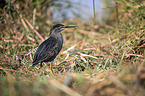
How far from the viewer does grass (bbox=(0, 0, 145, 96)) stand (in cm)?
130

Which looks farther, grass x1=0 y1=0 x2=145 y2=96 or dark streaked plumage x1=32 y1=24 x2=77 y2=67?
dark streaked plumage x1=32 y1=24 x2=77 y2=67

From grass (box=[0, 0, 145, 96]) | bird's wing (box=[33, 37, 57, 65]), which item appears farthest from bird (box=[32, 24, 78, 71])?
grass (box=[0, 0, 145, 96])

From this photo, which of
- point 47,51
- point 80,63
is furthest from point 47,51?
point 80,63

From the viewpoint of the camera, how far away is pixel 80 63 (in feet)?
9.01

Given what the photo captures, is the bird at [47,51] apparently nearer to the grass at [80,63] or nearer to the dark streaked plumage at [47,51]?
the dark streaked plumage at [47,51]

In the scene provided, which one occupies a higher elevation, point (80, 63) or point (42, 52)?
point (42, 52)

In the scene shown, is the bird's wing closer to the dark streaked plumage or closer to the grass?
the dark streaked plumage

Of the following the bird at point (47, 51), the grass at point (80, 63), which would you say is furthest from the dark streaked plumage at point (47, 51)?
the grass at point (80, 63)

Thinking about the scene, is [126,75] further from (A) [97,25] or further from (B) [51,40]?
(A) [97,25]

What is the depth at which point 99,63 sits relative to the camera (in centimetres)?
269

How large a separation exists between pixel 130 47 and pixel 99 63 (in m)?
0.66

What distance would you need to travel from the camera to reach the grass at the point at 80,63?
130cm

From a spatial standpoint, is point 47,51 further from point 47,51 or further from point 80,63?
point 80,63

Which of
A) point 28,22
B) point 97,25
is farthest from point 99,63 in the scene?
point 97,25
